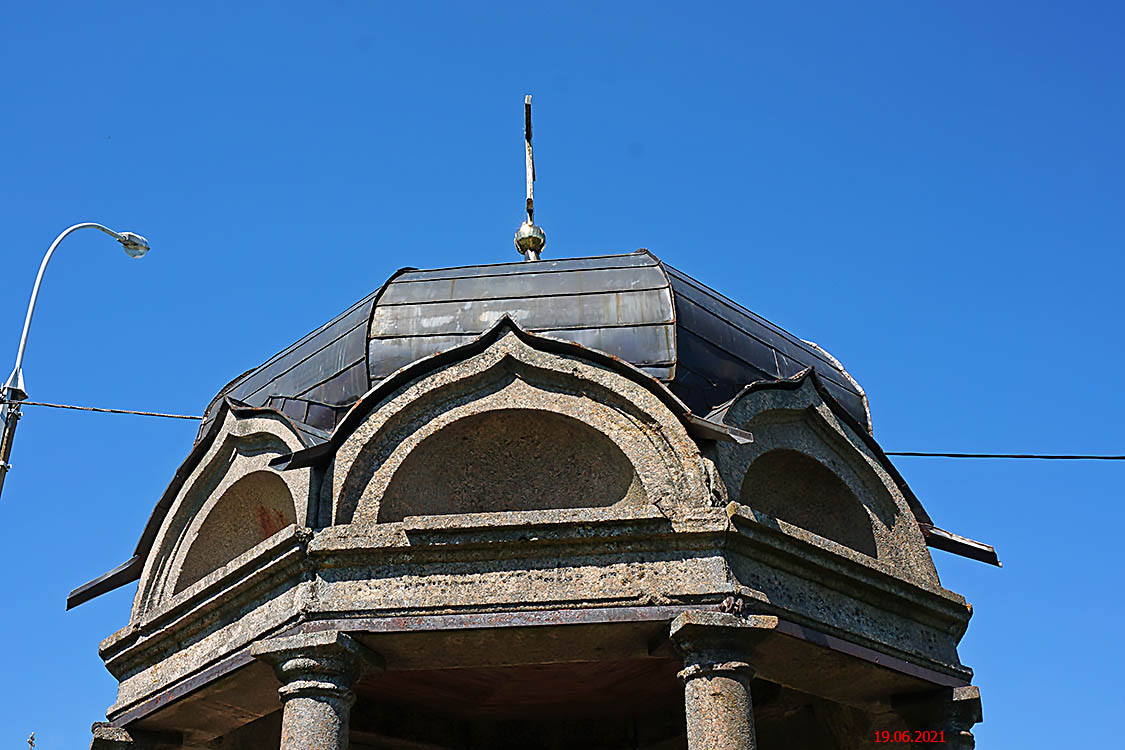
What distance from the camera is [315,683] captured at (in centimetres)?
925

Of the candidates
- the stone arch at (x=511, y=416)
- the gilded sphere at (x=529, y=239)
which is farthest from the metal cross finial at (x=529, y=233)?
the stone arch at (x=511, y=416)

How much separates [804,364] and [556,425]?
3.06 metres

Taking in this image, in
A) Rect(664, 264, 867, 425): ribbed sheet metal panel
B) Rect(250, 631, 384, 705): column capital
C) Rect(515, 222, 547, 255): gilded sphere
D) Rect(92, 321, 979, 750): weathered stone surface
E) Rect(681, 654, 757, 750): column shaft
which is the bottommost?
Rect(681, 654, 757, 750): column shaft

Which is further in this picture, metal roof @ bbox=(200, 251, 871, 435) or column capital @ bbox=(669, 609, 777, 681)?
metal roof @ bbox=(200, 251, 871, 435)

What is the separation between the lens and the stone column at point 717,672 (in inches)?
349

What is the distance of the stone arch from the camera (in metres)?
9.98

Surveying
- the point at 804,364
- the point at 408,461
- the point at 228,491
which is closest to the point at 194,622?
the point at 228,491

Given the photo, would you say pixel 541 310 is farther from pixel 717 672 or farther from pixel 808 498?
pixel 717 672

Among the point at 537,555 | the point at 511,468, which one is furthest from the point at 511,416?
the point at 537,555

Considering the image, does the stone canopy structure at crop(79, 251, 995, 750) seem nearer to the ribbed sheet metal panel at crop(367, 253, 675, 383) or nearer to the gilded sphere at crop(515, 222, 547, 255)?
the ribbed sheet metal panel at crop(367, 253, 675, 383)

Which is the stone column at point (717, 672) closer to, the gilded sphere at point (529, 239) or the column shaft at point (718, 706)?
the column shaft at point (718, 706)

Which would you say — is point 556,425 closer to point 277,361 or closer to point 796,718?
point 277,361

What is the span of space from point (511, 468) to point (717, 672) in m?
2.70

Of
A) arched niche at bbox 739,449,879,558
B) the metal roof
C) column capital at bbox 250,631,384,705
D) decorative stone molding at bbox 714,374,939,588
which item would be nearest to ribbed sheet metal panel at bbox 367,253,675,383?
the metal roof
